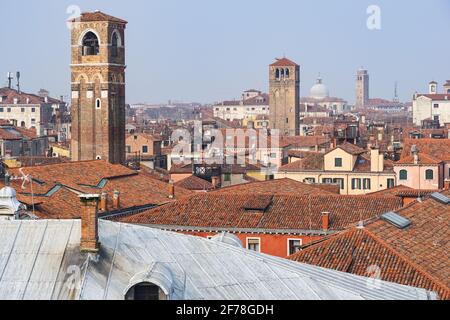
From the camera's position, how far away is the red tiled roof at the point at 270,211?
25.2 metres

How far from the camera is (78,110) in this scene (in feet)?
160

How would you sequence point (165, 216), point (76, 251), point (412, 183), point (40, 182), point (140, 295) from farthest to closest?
point (412, 183) < point (40, 182) < point (165, 216) < point (76, 251) < point (140, 295)

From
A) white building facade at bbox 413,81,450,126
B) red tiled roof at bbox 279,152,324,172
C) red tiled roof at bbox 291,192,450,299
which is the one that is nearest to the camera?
red tiled roof at bbox 291,192,450,299

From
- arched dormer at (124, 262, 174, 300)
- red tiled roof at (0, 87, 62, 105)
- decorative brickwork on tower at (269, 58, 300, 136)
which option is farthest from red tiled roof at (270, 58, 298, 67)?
arched dormer at (124, 262, 174, 300)

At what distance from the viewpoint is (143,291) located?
37.1ft

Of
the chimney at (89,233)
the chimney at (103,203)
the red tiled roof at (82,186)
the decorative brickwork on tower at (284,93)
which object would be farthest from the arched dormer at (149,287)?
the decorative brickwork on tower at (284,93)

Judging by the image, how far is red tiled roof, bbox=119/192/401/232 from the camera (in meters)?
25.2

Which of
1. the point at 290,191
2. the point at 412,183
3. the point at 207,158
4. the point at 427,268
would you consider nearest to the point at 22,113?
the point at 207,158

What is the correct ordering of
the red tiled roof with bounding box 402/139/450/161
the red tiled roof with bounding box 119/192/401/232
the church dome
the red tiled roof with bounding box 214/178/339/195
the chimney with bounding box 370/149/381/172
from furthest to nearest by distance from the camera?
the church dome → the red tiled roof with bounding box 402/139/450/161 → the chimney with bounding box 370/149/381/172 → the red tiled roof with bounding box 214/178/339/195 → the red tiled roof with bounding box 119/192/401/232

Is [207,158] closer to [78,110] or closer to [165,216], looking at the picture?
[78,110]

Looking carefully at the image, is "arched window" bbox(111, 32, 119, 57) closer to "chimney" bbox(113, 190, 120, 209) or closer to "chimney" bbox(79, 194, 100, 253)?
"chimney" bbox(113, 190, 120, 209)

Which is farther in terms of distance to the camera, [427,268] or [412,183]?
[412,183]

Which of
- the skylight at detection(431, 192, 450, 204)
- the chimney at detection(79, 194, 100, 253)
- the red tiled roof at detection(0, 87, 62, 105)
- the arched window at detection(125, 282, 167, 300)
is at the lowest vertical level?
the skylight at detection(431, 192, 450, 204)
